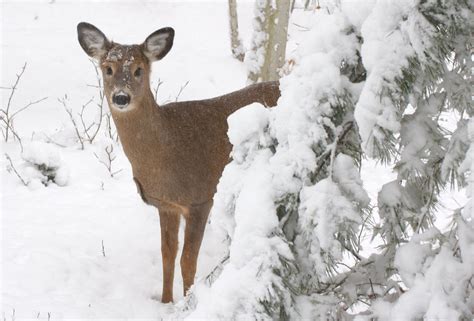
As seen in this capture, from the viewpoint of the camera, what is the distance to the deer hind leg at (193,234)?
→ 5.67m

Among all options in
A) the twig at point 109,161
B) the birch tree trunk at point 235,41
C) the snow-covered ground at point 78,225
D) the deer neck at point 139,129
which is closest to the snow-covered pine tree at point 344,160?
the snow-covered ground at point 78,225

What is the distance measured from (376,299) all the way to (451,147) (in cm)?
66

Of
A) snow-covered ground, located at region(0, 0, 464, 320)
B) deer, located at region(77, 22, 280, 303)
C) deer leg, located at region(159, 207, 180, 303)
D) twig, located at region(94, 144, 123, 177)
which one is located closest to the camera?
deer, located at region(77, 22, 280, 303)

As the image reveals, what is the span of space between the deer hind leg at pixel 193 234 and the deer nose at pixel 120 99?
110 cm

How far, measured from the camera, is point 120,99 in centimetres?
513

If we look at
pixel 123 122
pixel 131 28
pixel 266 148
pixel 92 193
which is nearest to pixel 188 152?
pixel 123 122

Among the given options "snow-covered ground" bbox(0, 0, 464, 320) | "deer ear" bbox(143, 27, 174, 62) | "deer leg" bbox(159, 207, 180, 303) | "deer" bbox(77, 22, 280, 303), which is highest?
"deer ear" bbox(143, 27, 174, 62)

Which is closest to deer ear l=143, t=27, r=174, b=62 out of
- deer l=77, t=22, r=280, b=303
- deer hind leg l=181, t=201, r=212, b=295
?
deer l=77, t=22, r=280, b=303

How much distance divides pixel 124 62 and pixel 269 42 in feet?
14.5

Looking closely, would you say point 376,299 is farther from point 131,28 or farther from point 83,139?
point 131,28

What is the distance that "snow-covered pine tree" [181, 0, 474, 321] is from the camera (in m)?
2.31

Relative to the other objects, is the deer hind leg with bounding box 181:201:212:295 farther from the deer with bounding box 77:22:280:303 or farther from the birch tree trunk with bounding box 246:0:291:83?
the birch tree trunk with bounding box 246:0:291:83

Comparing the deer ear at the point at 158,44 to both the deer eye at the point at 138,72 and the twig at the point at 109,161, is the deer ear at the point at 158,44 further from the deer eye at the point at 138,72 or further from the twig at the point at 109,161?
the twig at the point at 109,161

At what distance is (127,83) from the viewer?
17.1ft
